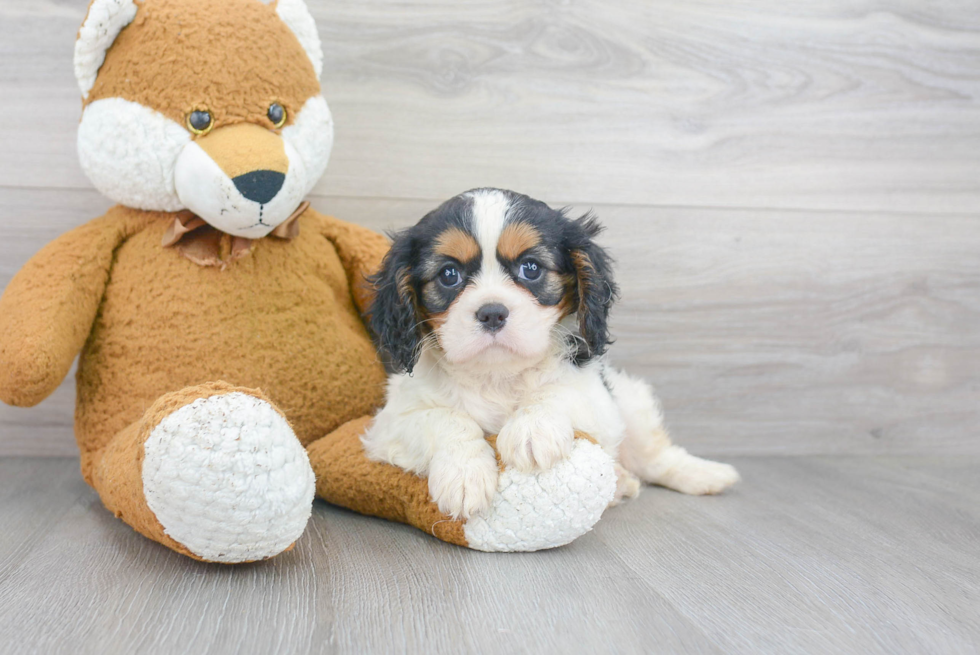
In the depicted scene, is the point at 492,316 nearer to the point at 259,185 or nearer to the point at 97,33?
the point at 259,185

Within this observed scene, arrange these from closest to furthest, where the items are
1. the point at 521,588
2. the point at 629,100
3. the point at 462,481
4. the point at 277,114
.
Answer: the point at 521,588 → the point at 462,481 → the point at 277,114 → the point at 629,100

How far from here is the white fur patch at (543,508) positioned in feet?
4.45

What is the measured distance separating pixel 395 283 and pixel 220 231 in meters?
0.46

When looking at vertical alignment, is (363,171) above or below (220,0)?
below

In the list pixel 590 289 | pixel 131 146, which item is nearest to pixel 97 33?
pixel 131 146

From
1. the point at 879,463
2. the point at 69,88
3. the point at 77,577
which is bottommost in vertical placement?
the point at 879,463

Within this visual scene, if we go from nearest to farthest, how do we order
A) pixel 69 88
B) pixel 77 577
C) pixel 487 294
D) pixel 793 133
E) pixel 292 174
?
pixel 77 577
pixel 487 294
pixel 292 174
pixel 69 88
pixel 793 133

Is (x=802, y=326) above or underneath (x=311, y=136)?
underneath

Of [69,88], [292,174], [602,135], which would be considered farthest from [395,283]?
[69,88]

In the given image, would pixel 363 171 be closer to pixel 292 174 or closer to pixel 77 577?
pixel 292 174

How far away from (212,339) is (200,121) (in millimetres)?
443

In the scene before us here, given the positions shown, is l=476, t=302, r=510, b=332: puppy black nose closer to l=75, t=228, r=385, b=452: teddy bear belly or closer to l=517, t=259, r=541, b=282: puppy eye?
l=517, t=259, r=541, b=282: puppy eye

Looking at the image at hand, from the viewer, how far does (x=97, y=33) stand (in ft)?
4.94

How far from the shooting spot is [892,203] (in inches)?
89.1
